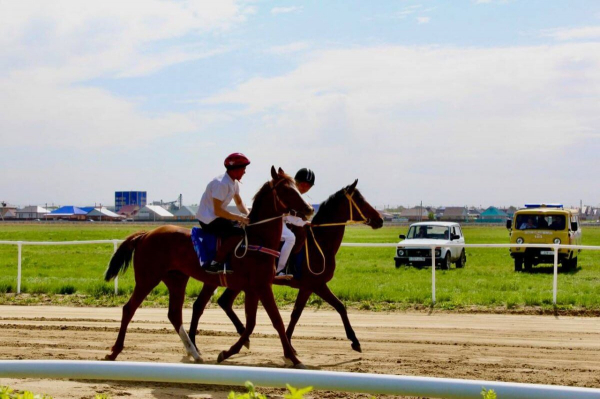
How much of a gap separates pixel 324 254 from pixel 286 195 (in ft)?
4.84

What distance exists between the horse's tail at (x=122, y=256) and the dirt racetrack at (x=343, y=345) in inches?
35.1

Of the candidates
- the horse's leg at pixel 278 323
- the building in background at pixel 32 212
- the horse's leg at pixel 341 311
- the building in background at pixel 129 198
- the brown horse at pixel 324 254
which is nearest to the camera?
the horse's leg at pixel 278 323

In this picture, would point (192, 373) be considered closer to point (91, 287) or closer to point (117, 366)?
point (117, 366)

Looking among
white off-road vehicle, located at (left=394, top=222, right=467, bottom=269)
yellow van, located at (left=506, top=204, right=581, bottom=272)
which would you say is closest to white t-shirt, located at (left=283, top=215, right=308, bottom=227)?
white off-road vehicle, located at (left=394, top=222, right=467, bottom=269)

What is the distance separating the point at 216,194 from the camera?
26.2 ft

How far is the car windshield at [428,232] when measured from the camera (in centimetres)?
2591

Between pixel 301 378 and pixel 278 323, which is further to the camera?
pixel 278 323

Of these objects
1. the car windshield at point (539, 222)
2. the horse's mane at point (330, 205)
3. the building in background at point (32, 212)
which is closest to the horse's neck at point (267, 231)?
the horse's mane at point (330, 205)

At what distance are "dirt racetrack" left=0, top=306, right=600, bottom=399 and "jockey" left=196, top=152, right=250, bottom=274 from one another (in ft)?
3.78

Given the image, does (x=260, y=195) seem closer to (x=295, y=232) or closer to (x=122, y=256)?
(x=295, y=232)

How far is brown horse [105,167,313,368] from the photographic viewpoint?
792 centimetres

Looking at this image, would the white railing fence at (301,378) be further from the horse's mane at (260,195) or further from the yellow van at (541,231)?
the yellow van at (541,231)

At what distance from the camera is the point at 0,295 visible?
15250 millimetres

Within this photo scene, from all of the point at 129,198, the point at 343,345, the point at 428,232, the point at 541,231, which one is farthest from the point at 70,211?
the point at 343,345
